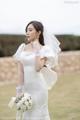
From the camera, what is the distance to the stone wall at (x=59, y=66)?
15.2 metres

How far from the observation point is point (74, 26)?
62.4 feet

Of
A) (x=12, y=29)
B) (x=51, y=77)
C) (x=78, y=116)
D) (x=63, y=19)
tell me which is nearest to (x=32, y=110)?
(x=51, y=77)

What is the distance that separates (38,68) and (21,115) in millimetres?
569

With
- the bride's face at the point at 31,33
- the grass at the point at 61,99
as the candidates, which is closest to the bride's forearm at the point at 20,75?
the bride's face at the point at 31,33

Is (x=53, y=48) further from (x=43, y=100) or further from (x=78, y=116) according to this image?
(x=78, y=116)

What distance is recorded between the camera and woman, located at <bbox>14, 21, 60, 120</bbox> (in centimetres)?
578

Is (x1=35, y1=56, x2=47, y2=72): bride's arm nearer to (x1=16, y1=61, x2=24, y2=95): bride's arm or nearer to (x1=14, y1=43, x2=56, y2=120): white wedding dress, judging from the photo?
(x1=14, y1=43, x2=56, y2=120): white wedding dress

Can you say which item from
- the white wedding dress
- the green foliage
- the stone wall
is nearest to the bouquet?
the white wedding dress

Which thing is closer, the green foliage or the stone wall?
the stone wall

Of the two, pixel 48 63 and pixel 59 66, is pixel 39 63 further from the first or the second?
pixel 59 66

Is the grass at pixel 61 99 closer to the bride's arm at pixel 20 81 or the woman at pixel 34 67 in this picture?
the woman at pixel 34 67

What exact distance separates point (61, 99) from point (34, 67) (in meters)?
5.93

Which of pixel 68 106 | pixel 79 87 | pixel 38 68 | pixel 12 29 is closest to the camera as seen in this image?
pixel 38 68

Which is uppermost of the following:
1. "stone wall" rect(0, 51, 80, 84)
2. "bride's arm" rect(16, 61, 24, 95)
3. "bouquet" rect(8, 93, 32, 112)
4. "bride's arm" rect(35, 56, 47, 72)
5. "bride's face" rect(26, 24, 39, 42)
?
"bride's face" rect(26, 24, 39, 42)
